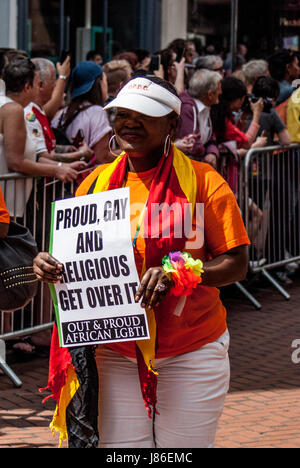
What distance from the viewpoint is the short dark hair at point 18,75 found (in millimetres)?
6863

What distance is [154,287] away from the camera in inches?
121

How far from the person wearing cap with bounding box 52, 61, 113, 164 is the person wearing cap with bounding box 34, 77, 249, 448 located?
4235 millimetres

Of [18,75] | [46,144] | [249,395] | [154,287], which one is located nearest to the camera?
[154,287]

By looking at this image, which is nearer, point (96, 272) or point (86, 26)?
point (96, 272)

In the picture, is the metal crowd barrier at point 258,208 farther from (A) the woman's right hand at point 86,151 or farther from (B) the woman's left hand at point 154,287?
(B) the woman's left hand at point 154,287

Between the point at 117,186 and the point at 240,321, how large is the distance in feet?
17.1

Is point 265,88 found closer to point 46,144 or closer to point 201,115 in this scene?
point 201,115

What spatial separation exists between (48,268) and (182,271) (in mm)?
510

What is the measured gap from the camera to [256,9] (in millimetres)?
18328

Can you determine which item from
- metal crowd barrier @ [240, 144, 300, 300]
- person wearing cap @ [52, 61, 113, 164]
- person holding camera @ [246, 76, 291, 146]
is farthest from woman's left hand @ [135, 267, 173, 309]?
person holding camera @ [246, 76, 291, 146]

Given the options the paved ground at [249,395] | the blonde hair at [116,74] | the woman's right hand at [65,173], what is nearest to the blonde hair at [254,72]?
the blonde hair at [116,74]

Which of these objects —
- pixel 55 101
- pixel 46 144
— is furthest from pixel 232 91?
pixel 46 144

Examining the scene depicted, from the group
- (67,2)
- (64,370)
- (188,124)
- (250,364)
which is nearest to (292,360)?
(250,364)

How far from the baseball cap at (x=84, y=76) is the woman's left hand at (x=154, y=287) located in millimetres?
4769
